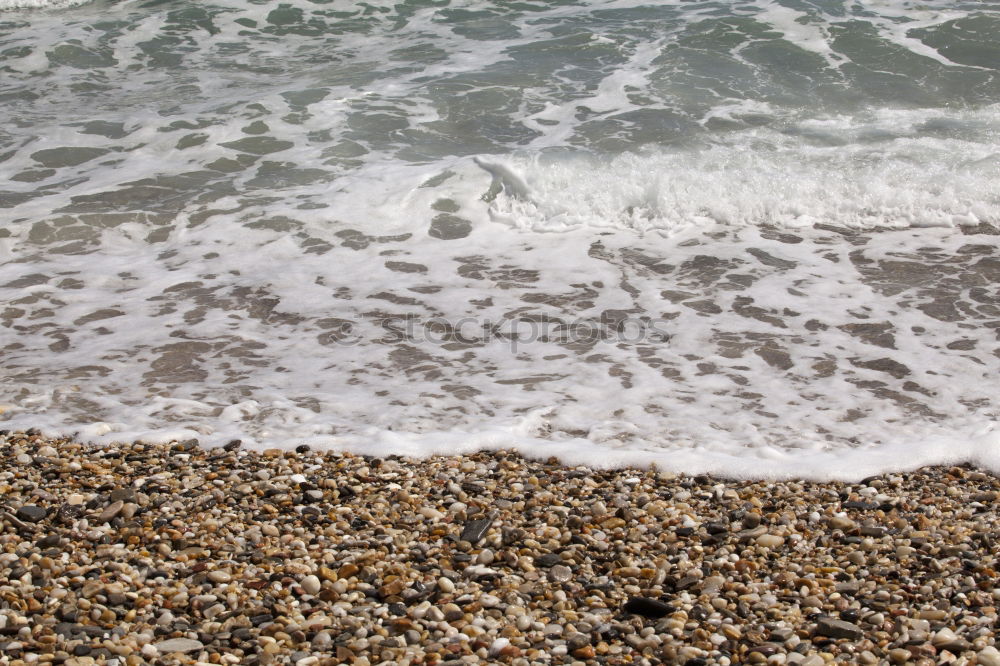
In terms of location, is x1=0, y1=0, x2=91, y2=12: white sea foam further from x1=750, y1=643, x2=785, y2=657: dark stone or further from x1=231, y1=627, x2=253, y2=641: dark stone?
x1=750, y1=643, x2=785, y2=657: dark stone

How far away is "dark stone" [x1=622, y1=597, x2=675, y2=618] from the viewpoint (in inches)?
124

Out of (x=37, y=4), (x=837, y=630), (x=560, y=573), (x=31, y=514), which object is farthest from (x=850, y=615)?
(x=37, y=4)

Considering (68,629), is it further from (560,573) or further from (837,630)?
(837,630)

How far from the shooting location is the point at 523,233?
7.73 m

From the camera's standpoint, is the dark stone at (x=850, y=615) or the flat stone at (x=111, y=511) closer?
the dark stone at (x=850, y=615)

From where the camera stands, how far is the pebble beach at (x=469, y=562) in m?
2.97

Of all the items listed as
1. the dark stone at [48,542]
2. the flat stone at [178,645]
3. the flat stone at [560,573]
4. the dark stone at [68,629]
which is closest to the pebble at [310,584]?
the flat stone at [178,645]

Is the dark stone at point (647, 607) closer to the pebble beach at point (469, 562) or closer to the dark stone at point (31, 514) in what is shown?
the pebble beach at point (469, 562)

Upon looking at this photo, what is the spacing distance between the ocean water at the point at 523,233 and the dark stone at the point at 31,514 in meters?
0.86

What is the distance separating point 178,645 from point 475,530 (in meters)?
1.22

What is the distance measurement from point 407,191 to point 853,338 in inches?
169

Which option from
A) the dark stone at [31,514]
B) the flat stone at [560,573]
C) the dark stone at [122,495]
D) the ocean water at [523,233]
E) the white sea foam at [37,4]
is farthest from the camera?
the white sea foam at [37,4]

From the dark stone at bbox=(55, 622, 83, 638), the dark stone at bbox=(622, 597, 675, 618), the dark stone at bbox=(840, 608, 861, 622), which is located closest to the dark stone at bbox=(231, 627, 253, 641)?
the dark stone at bbox=(55, 622, 83, 638)

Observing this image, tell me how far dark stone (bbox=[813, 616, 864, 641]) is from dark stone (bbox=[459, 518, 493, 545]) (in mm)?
1300
